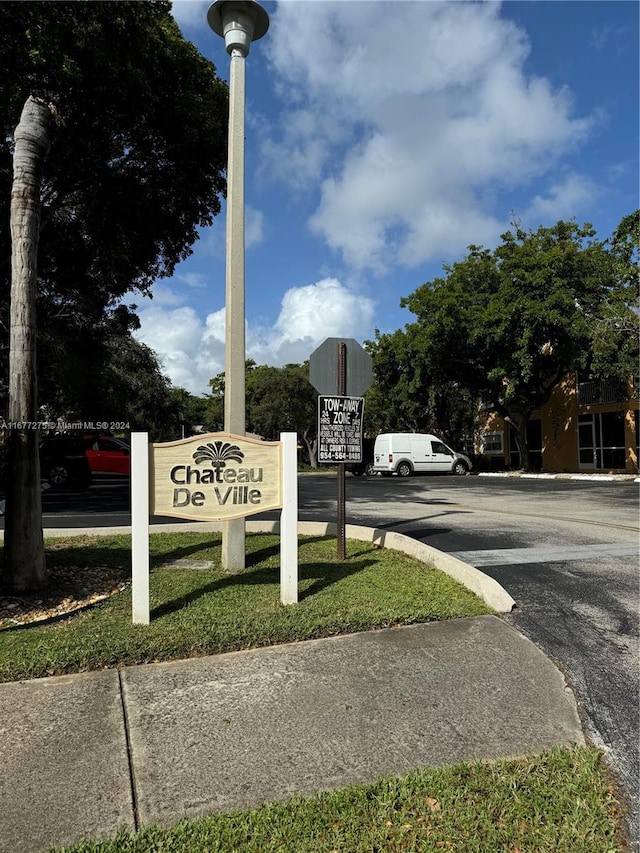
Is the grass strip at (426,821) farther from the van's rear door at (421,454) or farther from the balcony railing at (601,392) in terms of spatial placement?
the van's rear door at (421,454)

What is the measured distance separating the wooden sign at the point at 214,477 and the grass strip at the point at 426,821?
2.61m

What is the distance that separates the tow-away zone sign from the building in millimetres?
19262

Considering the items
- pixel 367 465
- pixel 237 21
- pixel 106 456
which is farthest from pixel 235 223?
pixel 367 465

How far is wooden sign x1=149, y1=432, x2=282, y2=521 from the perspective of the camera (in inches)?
189

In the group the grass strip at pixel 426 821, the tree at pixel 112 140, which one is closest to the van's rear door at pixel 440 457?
the tree at pixel 112 140

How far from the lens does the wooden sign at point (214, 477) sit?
15.8 feet

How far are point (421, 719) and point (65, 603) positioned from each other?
3419 millimetres

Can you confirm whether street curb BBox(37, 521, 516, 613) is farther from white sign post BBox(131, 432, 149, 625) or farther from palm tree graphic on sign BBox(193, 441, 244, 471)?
white sign post BBox(131, 432, 149, 625)

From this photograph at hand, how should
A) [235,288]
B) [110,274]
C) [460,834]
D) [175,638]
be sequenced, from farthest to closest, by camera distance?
[110,274], [235,288], [175,638], [460,834]

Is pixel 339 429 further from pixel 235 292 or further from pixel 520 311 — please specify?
pixel 520 311

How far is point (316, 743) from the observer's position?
2945mm

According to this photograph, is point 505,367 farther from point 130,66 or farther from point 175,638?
point 175,638

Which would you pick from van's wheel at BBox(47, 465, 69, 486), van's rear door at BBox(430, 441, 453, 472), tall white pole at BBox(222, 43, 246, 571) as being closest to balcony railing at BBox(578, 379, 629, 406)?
van's rear door at BBox(430, 441, 453, 472)

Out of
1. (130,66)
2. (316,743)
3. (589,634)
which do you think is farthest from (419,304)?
(316,743)
